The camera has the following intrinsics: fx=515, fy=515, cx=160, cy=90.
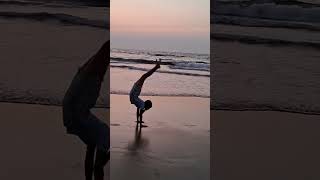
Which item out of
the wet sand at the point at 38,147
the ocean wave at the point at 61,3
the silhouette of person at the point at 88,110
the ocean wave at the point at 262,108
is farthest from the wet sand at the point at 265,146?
the ocean wave at the point at 61,3

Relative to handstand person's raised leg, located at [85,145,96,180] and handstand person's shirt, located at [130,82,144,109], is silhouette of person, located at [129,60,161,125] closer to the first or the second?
handstand person's shirt, located at [130,82,144,109]

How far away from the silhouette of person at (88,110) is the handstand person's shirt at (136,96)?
704mm

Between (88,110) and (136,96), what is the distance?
0.88 metres

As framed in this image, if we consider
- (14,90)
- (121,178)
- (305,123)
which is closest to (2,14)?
(14,90)

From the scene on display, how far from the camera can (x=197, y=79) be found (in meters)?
5.26

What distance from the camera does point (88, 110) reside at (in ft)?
14.3

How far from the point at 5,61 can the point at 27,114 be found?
0.47m

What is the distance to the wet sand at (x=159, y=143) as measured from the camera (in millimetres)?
4754

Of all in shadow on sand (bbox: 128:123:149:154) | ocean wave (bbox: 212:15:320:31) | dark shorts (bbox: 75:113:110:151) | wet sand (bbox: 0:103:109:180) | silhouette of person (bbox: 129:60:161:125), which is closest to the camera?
wet sand (bbox: 0:103:109:180)

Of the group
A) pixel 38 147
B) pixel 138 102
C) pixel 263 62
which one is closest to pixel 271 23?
pixel 263 62

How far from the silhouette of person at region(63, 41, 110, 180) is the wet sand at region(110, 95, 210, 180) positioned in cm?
35

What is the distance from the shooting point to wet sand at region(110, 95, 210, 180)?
15.6ft

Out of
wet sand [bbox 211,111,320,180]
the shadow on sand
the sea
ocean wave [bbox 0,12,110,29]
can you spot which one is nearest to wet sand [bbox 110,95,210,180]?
the shadow on sand

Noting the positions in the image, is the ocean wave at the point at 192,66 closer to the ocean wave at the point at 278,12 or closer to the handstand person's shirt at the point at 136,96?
the handstand person's shirt at the point at 136,96
